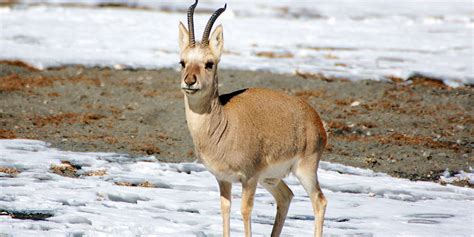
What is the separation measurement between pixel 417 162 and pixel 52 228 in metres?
6.60

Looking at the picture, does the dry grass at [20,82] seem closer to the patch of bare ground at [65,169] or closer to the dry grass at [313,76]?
the dry grass at [313,76]

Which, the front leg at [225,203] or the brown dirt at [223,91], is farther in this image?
the brown dirt at [223,91]

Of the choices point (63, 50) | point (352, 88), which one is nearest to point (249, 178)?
point (352, 88)

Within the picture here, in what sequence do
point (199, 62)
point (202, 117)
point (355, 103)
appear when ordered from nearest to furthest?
point (199, 62) → point (202, 117) → point (355, 103)

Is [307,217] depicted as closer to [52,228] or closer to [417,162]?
[52,228]

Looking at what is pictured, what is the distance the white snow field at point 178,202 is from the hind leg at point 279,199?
20.2 inches

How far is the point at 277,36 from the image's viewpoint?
29453mm

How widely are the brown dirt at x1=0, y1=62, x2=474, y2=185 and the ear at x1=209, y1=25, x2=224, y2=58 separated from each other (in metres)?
5.51

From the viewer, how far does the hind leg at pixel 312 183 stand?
8.70m

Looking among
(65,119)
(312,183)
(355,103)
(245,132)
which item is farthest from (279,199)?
(355,103)

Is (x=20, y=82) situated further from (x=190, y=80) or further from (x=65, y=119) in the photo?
(x=190, y=80)

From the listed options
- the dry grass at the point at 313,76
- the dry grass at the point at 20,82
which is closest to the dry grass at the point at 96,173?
the dry grass at the point at 20,82

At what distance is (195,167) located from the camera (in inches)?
505

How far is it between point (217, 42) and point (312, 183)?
1.75 meters
